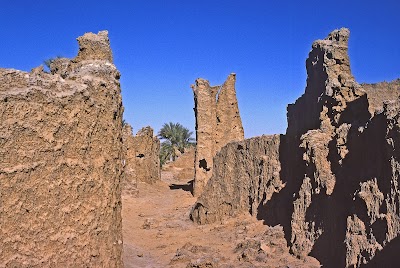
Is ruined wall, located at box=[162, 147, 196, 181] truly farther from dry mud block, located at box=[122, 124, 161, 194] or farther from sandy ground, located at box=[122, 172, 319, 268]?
sandy ground, located at box=[122, 172, 319, 268]

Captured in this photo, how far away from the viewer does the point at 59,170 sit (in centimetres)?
383

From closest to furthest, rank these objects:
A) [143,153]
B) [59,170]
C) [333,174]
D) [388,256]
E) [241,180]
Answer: [59,170]
[388,256]
[333,174]
[241,180]
[143,153]

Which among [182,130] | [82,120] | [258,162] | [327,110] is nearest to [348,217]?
[327,110]

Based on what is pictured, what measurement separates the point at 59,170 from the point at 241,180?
11.2m

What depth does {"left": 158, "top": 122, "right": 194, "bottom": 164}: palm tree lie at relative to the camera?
39.9 metres

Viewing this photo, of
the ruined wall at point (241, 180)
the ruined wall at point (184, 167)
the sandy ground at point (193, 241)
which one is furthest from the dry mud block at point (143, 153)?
the ruined wall at point (241, 180)

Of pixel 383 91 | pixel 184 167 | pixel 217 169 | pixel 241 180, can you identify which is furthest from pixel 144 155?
pixel 383 91

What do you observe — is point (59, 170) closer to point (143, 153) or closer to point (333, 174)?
point (333, 174)

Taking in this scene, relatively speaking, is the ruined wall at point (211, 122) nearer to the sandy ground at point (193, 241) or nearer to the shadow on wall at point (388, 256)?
the sandy ground at point (193, 241)

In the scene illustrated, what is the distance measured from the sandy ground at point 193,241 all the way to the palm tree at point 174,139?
68.2ft

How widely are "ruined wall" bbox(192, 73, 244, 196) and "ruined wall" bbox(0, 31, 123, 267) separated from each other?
16.6 metres

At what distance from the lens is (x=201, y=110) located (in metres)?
21.5

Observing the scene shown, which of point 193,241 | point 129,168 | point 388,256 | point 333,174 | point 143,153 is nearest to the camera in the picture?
point 388,256

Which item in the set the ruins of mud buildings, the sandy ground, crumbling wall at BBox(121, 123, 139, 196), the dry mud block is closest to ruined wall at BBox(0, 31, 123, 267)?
the ruins of mud buildings
